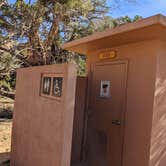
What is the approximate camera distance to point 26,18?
1042cm

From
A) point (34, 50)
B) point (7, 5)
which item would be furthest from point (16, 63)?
point (7, 5)

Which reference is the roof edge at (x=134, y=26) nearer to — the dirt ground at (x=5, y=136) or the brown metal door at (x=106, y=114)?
the brown metal door at (x=106, y=114)

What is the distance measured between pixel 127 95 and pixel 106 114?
69 centimetres

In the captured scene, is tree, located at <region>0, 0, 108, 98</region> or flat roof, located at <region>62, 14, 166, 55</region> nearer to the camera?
flat roof, located at <region>62, 14, 166, 55</region>

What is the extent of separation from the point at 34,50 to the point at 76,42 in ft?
22.7

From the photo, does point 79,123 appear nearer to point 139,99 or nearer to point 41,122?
point 41,122

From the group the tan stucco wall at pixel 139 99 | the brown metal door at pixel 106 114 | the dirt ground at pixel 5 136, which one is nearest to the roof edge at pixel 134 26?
the tan stucco wall at pixel 139 99

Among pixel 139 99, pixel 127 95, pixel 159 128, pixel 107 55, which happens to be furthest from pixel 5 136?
pixel 159 128

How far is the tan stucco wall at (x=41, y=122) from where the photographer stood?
3254mm

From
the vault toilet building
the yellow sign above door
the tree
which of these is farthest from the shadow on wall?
the tree

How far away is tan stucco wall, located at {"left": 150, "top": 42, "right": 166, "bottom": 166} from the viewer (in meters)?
4.00

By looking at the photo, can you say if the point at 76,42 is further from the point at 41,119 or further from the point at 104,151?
the point at 104,151

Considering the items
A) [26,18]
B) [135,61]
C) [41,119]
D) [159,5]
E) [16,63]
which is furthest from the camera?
[16,63]

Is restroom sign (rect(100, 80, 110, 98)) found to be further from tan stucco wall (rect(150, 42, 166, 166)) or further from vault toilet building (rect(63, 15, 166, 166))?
tan stucco wall (rect(150, 42, 166, 166))
